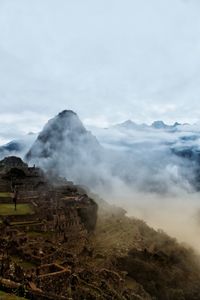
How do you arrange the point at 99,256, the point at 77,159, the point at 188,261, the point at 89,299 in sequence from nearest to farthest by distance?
the point at 89,299 → the point at 99,256 → the point at 188,261 → the point at 77,159

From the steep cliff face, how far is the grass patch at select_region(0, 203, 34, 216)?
76.6 metres

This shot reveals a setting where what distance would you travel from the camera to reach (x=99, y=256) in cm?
4319

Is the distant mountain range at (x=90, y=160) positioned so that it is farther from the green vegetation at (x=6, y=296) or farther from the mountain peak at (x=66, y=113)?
the green vegetation at (x=6, y=296)

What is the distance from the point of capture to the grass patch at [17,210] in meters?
47.9

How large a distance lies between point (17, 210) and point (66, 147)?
98856 millimetres

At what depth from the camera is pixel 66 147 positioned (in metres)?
148

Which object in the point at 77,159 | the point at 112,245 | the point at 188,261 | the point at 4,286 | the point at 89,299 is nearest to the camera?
the point at 4,286

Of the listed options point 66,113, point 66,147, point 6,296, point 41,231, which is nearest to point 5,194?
point 41,231

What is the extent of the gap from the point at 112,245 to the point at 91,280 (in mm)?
14882

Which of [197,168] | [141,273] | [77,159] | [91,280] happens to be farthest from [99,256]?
[197,168]

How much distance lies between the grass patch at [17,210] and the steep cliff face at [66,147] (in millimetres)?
76628

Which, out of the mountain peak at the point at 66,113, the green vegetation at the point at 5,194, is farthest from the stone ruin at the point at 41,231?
the mountain peak at the point at 66,113

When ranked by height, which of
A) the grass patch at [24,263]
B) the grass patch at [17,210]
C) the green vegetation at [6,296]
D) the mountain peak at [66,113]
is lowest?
the grass patch at [24,263]

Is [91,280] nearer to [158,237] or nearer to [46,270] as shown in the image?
[46,270]
